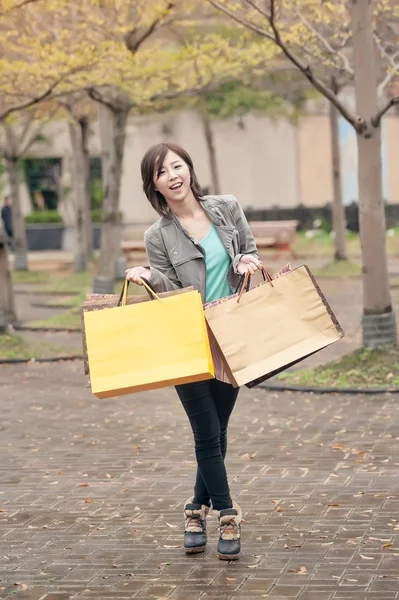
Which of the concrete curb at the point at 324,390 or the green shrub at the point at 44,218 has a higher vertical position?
the concrete curb at the point at 324,390

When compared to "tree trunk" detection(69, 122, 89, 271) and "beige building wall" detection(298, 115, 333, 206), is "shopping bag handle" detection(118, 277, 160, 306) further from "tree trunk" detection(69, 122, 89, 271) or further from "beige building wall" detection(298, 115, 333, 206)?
"beige building wall" detection(298, 115, 333, 206)

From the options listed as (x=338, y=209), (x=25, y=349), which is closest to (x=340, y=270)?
(x=338, y=209)

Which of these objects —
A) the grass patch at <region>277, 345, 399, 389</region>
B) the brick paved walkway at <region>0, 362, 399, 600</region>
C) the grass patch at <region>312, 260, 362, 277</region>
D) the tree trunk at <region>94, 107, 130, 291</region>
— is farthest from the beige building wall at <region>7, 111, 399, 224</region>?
the brick paved walkway at <region>0, 362, 399, 600</region>

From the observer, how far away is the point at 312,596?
17.2 feet

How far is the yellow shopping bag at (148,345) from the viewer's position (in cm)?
546

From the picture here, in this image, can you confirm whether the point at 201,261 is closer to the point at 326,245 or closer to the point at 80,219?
the point at 80,219

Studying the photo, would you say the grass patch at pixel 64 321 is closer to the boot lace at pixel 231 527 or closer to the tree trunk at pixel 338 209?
the tree trunk at pixel 338 209

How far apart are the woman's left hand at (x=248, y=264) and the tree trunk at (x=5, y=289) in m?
10.5

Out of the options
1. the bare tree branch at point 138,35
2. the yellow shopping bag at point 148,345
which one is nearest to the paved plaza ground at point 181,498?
the yellow shopping bag at point 148,345

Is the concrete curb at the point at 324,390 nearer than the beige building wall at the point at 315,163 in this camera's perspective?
Yes

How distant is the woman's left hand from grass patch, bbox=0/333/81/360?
9024 mm

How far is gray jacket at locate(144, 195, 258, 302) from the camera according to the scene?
5816 millimetres

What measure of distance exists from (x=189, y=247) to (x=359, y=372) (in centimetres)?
598

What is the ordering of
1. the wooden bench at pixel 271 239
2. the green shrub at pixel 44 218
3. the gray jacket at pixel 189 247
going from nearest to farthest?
1. the gray jacket at pixel 189 247
2. the wooden bench at pixel 271 239
3. the green shrub at pixel 44 218
